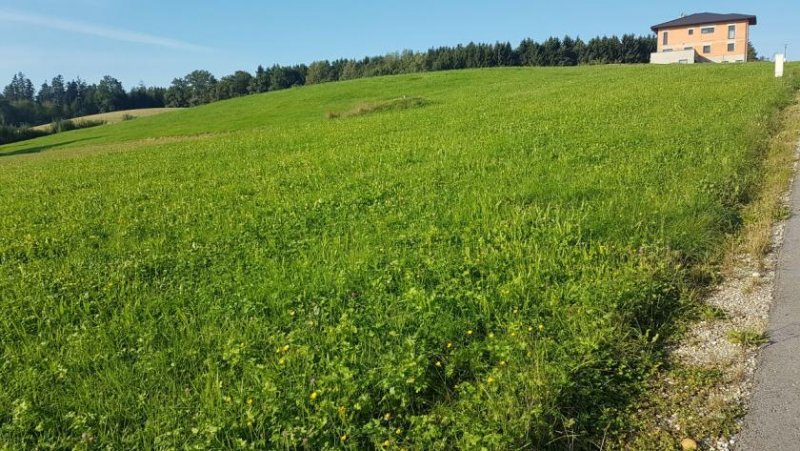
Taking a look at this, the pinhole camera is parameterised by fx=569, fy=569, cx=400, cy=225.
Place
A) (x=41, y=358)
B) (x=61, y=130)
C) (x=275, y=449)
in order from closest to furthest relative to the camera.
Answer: (x=275, y=449)
(x=41, y=358)
(x=61, y=130)

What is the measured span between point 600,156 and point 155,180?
9.04 metres

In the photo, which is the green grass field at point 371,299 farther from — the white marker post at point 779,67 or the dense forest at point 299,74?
the dense forest at point 299,74

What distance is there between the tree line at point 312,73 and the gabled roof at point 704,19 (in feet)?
48.4

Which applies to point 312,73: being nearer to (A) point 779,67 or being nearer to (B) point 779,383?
(A) point 779,67

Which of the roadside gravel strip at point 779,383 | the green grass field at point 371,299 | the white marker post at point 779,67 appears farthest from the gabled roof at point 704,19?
the roadside gravel strip at point 779,383

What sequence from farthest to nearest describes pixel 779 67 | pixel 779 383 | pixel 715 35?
pixel 715 35 < pixel 779 67 < pixel 779 383

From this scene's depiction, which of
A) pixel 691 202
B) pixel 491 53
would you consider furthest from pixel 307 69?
pixel 691 202

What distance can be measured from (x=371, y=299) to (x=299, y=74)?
131 m

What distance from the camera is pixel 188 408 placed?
→ 329 cm

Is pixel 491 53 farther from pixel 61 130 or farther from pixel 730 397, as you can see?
pixel 730 397

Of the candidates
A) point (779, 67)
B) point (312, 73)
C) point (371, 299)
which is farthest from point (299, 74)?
point (371, 299)

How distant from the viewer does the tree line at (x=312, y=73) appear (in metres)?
102

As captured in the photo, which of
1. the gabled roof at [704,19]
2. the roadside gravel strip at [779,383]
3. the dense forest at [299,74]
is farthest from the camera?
the dense forest at [299,74]

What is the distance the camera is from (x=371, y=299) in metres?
4.49
